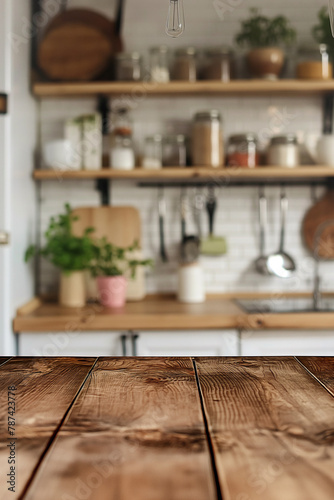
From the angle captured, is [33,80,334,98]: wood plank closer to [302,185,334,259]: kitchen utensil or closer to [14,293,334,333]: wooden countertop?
[302,185,334,259]: kitchen utensil

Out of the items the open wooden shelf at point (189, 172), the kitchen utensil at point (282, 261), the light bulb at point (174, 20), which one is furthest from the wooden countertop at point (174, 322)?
the light bulb at point (174, 20)

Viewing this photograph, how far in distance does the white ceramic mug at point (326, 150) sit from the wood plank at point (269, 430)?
1921mm

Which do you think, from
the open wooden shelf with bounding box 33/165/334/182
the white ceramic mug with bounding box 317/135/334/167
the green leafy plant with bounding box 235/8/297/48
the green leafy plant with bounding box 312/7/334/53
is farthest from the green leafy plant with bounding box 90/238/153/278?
the green leafy plant with bounding box 312/7/334/53

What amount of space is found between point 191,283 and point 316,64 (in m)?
1.24

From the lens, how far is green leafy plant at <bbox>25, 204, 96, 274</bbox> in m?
2.70

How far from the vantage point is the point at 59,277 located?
3039mm

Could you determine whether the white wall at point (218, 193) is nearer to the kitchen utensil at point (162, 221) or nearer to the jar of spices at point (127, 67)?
the kitchen utensil at point (162, 221)

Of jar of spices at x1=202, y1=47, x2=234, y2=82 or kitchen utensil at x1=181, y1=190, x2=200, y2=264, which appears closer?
jar of spices at x1=202, y1=47, x2=234, y2=82

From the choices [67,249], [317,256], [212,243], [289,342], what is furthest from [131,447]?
[317,256]

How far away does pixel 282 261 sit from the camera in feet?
9.91

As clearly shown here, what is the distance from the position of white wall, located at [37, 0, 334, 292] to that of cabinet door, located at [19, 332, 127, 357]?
0.66 m

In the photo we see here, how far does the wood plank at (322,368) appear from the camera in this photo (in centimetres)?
94

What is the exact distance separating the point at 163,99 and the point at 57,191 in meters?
0.75

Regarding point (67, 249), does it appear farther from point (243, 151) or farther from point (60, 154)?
point (243, 151)
